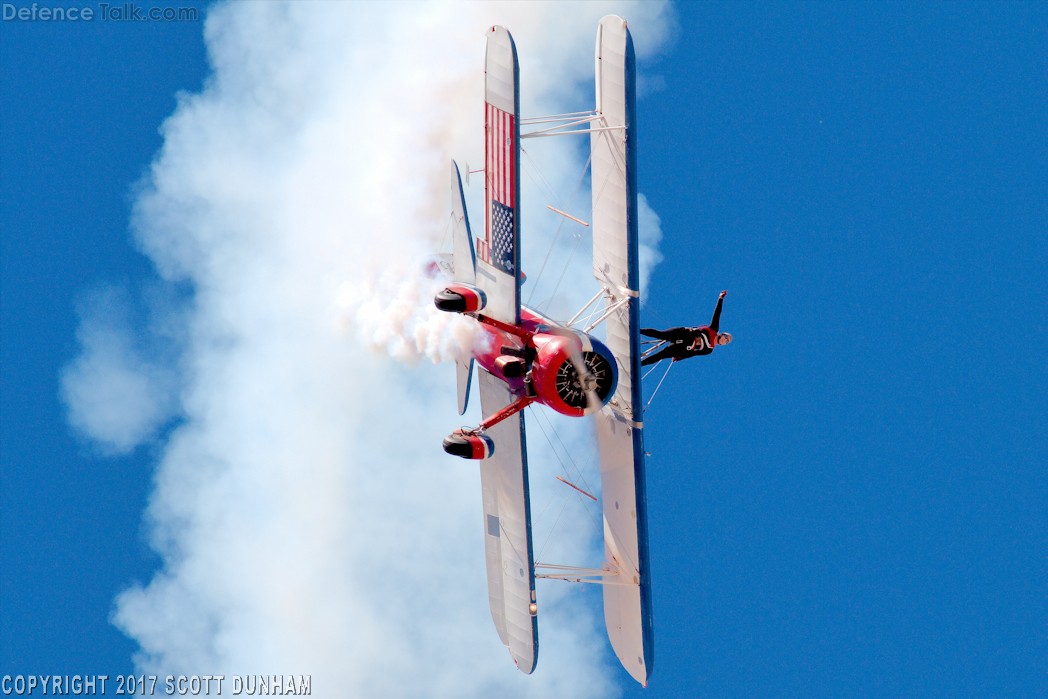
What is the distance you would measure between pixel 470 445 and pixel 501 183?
4.78 meters

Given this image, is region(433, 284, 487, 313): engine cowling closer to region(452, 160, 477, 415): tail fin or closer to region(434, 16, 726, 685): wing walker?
region(434, 16, 726, 685): wing walker

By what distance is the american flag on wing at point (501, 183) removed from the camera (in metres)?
35.9

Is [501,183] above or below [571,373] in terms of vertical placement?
above

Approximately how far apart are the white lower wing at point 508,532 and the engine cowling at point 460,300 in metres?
2.87

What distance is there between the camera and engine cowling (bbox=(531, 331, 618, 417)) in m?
36.8

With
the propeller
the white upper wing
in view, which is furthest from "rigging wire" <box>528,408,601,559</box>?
the propeller

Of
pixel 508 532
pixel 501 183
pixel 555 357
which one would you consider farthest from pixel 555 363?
pixel 508 532

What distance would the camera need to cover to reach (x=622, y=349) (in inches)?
1542

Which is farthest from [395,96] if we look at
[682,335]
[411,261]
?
[682,335]

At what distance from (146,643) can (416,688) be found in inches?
263

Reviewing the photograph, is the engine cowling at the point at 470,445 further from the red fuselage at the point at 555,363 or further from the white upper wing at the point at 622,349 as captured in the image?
the white upper wing at the point at 622,349

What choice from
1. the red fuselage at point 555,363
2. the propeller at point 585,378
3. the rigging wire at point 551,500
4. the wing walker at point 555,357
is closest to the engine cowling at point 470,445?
the wing walker at point 555,357

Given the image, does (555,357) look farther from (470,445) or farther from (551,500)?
Result: (551,500)

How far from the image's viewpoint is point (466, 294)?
36031 millimetres
